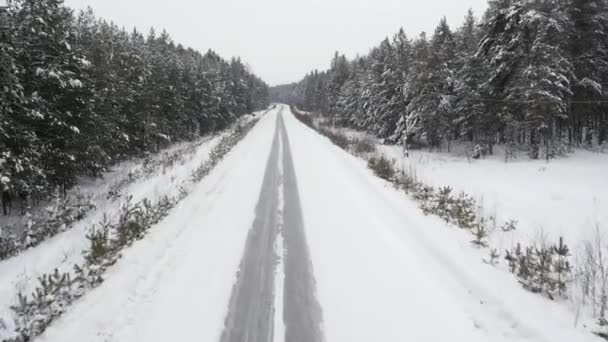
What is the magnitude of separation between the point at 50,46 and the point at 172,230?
1194cm

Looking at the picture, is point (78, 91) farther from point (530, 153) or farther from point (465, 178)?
point (530, 153)

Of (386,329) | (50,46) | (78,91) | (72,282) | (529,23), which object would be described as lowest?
(386,329)

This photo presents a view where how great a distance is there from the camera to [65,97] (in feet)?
44.2

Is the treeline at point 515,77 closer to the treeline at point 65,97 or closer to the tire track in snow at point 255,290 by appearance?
the tire track in snow at point 255,290

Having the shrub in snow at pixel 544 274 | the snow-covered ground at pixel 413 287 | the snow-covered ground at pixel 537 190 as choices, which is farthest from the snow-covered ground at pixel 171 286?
the snow-covered ground at pixel 537 190

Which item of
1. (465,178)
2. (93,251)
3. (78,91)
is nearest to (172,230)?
(93,251)

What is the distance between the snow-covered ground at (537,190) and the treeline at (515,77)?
2591mm

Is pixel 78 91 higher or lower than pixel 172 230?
higher

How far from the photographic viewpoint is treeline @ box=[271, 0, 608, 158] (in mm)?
20297

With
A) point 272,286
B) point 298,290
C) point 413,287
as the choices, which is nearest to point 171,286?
point 272,286

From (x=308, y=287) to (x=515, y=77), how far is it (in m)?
24.7

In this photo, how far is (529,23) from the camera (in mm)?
20703

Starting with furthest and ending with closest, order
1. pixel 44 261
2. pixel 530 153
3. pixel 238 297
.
Answer: pixel 530 153
pixel 44 261
pixel 238 297

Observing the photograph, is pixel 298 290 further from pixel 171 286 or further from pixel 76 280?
pixel 76 280
